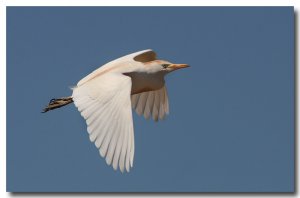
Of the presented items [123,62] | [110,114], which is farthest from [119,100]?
[123,62]

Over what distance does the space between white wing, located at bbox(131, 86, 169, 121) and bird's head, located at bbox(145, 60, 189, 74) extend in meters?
0.51

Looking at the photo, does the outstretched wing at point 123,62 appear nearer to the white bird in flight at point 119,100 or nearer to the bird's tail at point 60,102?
the white bird in flight at point 119,100

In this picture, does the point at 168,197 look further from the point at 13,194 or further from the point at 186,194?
the point at 13,194

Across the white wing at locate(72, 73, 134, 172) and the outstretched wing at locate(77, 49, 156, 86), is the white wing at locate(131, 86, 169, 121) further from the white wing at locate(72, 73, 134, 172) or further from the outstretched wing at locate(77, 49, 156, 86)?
the white wing at locate(72, 73, 134, 172)

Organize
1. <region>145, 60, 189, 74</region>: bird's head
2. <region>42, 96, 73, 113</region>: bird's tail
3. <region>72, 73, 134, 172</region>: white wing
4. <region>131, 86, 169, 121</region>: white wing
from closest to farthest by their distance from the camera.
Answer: <region>72, 73, 134, 172</region>: white wing, <region>145, 60, 189, 74</region>: bird's head, <region>42, 96, 73, 113</region>: bird's tail, <region>131, 86, 169, 121</region>: white wing

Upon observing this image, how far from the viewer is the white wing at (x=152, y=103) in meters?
6.27

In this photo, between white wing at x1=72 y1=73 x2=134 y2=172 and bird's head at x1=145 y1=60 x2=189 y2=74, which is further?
bird's head at x1=145 y1=60 x2=189 y2=74

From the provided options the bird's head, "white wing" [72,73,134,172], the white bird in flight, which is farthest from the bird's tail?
the bird's head

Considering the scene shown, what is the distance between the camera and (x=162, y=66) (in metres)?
5.69

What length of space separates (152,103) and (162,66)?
646 mm

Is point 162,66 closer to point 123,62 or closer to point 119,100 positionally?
point 123,62

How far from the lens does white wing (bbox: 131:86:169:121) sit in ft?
20.6

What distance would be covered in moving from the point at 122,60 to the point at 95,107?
2.39 ft
